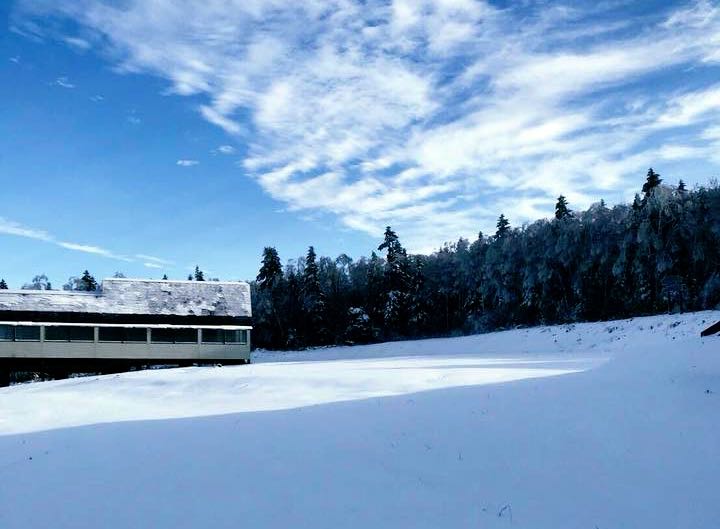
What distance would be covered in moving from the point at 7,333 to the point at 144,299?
6874mm

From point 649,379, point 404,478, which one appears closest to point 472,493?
point 404,478

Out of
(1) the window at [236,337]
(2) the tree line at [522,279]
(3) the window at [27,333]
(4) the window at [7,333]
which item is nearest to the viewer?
(4) the window at [7,333]

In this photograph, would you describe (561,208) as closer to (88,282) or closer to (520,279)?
(520,279)

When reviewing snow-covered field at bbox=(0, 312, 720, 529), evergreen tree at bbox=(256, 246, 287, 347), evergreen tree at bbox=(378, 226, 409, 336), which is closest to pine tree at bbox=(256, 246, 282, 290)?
evergreen tree at bbox=(256, 246, 287, 347)

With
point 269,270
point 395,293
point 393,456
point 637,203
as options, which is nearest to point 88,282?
point 269,270

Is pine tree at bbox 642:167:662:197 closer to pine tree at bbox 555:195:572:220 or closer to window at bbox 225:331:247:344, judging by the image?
pine tree at bbox 555:195:572:220

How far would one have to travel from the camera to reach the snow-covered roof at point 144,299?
29.8 metres

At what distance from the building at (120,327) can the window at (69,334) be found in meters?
0.05

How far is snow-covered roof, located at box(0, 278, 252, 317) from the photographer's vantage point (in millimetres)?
29828

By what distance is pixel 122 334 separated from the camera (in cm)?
3089

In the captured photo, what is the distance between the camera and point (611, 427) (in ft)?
28.5

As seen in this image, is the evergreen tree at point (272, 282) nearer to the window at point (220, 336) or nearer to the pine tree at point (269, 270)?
the pine tree at point (269, 270)

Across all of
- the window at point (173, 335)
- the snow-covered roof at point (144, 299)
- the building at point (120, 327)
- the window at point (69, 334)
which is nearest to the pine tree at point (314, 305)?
the snow-covered roof at point (144, 299)

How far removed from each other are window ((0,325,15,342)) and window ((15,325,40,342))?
0.18m
